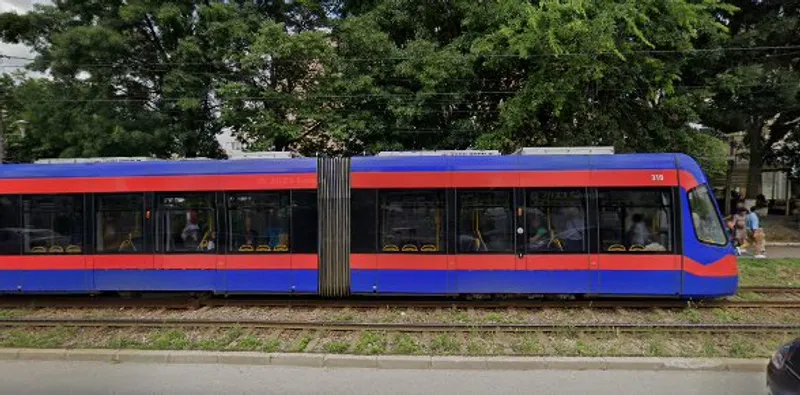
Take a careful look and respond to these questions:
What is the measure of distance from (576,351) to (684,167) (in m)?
4.12

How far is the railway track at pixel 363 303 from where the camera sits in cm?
858

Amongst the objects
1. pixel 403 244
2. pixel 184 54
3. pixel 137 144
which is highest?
pixel 184 54

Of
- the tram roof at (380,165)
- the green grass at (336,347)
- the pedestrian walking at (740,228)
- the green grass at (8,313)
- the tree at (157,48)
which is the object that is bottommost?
the green grass at (8,313)

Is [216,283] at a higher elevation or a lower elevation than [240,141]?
lower

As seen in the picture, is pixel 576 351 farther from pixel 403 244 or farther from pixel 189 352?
pixel 189 352

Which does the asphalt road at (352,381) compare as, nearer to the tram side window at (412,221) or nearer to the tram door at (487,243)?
the tram door at (487,243)

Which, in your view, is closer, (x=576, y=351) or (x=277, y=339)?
(x=576, y=351)

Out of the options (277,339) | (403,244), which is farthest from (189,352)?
(403,244)

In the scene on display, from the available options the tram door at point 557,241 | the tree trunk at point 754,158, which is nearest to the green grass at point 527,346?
the tram door at point 557,241

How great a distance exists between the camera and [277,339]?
22.7 feet

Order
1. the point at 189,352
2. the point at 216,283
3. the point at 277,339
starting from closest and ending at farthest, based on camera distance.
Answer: the point at 189,352 → the point at 277,339 → the point at 216,283

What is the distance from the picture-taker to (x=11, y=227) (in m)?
9.27

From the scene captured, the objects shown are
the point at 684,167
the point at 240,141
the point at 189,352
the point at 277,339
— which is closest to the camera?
the point at 189,352

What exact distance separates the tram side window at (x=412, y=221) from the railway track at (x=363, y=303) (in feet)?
3.62
